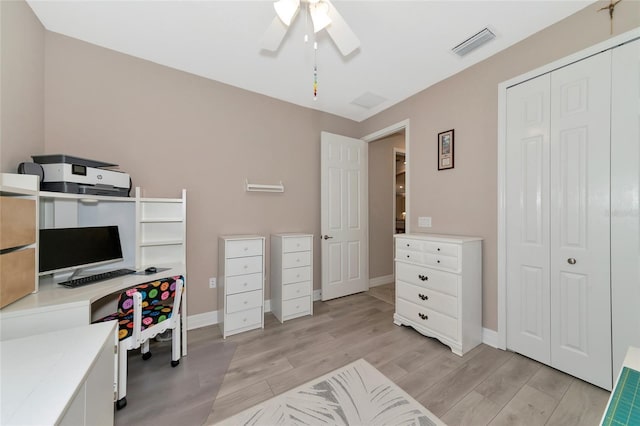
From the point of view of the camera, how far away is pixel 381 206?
169 inches

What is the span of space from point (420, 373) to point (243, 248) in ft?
6.50

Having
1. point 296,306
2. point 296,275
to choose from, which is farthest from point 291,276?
point 296,306

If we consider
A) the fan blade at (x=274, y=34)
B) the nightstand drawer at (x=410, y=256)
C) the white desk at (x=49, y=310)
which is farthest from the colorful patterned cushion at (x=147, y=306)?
the nightstand drawer at (x=410, y=256)

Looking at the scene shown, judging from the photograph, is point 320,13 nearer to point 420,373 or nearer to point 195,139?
point 195,139

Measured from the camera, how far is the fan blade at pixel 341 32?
1.58 m

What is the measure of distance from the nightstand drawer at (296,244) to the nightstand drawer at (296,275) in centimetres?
24

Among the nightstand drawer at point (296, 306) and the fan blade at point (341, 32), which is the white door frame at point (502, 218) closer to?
the fan blade at point (341, 32)

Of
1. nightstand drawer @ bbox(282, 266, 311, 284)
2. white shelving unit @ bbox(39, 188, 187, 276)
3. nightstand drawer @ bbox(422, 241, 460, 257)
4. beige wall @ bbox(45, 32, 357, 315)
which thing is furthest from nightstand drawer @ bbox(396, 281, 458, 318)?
white shelving unit @ bbox(39, 188, 187, 276)

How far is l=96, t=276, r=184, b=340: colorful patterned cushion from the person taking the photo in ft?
5.30

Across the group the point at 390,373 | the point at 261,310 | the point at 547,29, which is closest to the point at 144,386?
the point at 261,310

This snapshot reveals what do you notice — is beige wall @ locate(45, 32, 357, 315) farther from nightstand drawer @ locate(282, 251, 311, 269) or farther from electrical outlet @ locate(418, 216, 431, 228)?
electrical outlet @ locate(418, 216, 431, 228)

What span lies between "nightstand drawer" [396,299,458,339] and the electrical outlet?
946mm

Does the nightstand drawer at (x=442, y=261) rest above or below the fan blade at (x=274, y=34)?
below

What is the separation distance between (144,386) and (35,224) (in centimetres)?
132
